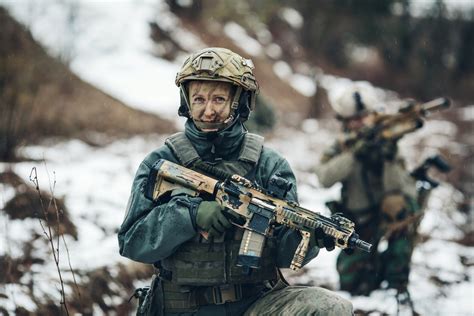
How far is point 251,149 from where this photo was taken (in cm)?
301

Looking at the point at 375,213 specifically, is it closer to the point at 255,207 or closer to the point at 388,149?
the point at 388,149

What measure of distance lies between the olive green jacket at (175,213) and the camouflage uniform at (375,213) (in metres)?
2.80

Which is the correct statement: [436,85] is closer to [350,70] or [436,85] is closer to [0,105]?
[350,70]

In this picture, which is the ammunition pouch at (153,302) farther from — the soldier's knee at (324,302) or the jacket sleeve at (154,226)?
the soldier's knee at (324,302)

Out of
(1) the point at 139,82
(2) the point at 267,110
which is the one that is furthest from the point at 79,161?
(1) the point at 139,82

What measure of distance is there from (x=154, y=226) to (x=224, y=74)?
2.61 ft

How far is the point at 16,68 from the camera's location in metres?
11.0

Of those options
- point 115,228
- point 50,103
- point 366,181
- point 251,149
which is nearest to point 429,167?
point 366,181

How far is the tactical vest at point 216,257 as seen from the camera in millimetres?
2850

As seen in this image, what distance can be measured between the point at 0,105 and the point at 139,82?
10.1 meters

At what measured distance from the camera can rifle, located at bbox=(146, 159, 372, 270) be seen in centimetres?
279

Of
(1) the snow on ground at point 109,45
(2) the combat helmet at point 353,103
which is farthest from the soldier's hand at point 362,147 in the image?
(1) the snow on ground at point 109,45

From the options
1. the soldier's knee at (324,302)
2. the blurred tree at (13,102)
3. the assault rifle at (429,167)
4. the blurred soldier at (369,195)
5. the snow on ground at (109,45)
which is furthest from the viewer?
the snow on ground at (109,45)

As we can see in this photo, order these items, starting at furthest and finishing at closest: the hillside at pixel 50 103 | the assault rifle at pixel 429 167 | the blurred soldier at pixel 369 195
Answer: the hillside at pixel 50 103, the assault rifle at pixel 429 167, the blurred soldier at pixel 369 195
